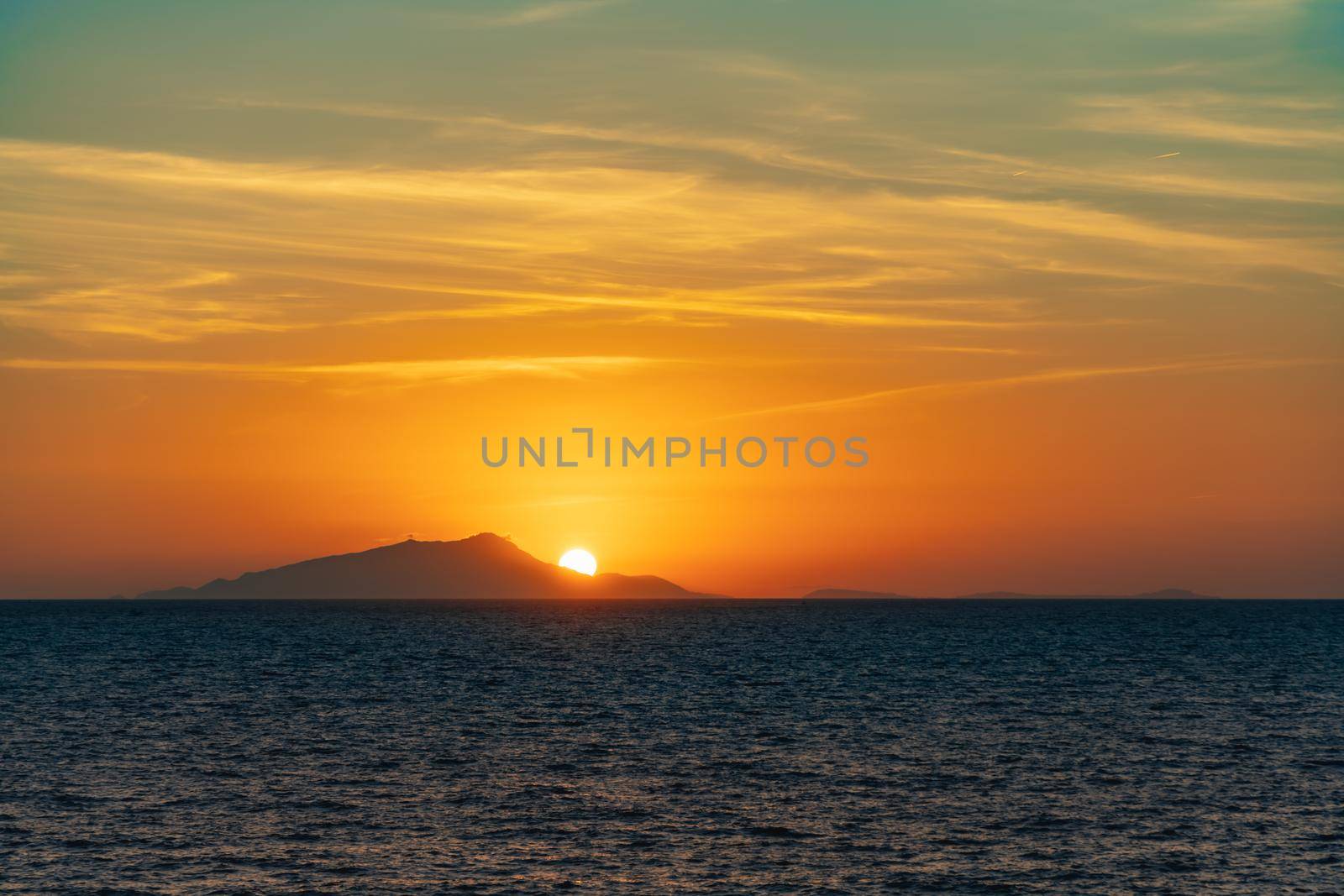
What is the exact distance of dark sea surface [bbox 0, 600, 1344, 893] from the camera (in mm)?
39250

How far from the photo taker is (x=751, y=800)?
1955 inches

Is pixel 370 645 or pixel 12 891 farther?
pixel 370 645

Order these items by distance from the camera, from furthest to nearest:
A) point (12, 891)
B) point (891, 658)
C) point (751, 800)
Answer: point (891, 658)
point (751, 800)
point (12, 891)

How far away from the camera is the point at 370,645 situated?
163m

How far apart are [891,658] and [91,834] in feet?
323

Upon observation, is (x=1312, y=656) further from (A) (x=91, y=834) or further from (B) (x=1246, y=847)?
(A) (x=91, y=834)

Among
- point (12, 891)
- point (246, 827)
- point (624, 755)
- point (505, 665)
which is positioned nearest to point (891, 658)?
point (505, 665)

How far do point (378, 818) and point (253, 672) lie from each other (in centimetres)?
7174

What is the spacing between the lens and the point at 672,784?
174 ft

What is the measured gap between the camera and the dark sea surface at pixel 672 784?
39250 mm

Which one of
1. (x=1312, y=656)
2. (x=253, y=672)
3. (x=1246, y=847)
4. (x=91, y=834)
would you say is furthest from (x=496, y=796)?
(x=1312, y=656)

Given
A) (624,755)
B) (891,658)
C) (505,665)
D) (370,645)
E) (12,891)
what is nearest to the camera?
(12,891)

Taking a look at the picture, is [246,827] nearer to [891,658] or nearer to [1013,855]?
[1013,855]

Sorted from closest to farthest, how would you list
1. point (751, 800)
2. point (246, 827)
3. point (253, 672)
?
point (246, 827) → point (751, 800) → point (253, 672)
